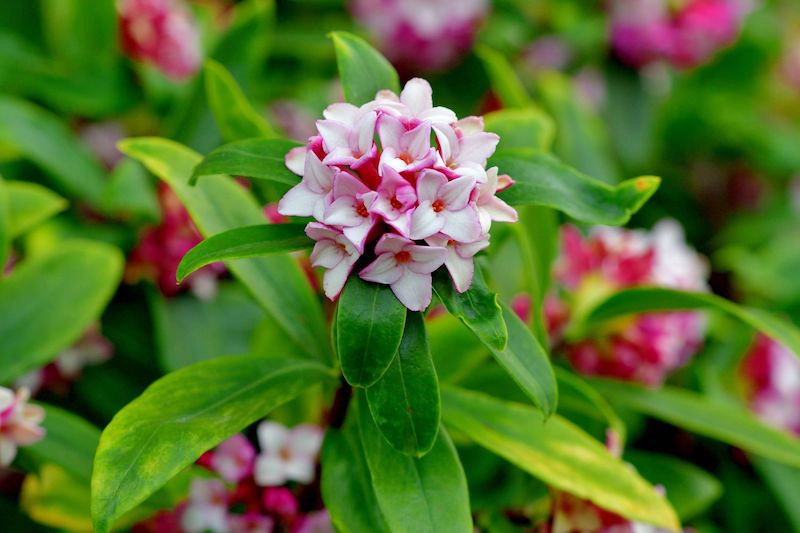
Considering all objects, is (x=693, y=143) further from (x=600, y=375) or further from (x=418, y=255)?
(x=418, y=255)

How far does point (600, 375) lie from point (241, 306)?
1.63ft

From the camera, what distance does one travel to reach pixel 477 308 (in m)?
0.66

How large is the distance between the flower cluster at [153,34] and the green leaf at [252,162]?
2.26 ft

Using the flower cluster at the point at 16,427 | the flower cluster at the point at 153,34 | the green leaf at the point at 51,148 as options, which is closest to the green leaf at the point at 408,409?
the flower cluster at the point at 16,427

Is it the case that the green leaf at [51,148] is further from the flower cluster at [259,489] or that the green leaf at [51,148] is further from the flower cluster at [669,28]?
the flower cluster at [669,28]

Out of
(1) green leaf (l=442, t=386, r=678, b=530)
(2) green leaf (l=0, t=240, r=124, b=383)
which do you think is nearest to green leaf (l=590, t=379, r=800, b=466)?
(1) green leaf (l=442, t=386, r=678, b=530)

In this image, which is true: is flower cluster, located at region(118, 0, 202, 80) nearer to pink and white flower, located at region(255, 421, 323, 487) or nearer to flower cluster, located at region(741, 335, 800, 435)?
pink and white flower, located at region(255, 421, 323, 487)

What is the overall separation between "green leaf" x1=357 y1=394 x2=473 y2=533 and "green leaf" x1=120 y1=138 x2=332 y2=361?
0.45 ft

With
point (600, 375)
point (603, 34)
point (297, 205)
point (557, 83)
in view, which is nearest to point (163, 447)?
point (297, 205)

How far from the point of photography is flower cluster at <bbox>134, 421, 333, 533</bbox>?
0.87m

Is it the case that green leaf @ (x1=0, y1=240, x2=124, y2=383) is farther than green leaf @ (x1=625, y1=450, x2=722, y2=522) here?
No

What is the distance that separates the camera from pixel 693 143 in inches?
75.3

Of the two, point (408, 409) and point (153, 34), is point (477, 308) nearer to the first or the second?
point (408, 409)

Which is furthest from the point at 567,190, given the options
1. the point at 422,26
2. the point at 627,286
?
the point at 422,26
